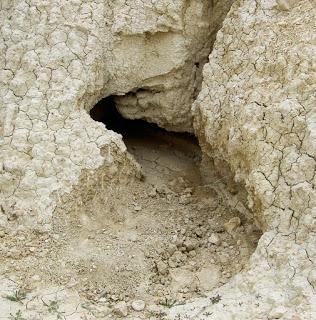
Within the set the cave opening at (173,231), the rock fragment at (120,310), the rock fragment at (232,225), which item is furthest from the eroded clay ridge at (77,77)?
the rock fragment at (232,225)

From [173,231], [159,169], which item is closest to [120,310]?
[173,231]

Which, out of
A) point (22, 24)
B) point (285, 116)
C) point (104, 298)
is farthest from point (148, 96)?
point (104, 298)

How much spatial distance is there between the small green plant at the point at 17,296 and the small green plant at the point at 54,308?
0.11m

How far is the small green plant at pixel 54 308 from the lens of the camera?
2547mm

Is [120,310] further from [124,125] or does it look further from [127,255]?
[124,125]

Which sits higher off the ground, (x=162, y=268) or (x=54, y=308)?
(x=162, y=268)

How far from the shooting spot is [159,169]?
3766 millimetres

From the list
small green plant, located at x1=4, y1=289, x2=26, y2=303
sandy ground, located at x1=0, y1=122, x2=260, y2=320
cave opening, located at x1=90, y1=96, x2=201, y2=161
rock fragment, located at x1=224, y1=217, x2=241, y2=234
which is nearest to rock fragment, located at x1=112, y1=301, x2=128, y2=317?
sandy ground, located at x1=0, y1=122, x2=260, y2=320

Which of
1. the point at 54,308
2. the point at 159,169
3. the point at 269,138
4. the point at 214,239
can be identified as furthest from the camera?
the point at 159,169

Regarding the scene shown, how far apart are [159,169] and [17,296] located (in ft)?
Result: 4.77

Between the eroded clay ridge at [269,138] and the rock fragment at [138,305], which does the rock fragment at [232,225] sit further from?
the rock fragment at [138,305]

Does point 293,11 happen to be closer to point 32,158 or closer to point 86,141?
point 86,141

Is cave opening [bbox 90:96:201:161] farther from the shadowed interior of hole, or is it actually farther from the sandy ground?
the sandy ground

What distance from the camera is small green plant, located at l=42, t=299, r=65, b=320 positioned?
Answer: 2.55 m
